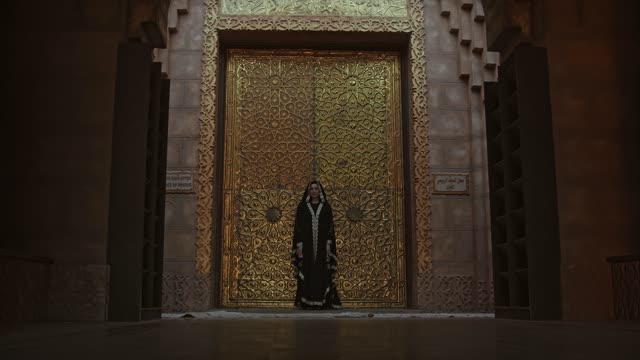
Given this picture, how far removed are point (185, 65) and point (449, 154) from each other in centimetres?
372

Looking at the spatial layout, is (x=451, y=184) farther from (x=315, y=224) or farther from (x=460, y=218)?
(x=315, y=224)

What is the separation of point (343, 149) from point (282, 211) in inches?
48.3

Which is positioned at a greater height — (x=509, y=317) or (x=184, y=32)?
(x=184, y=32)

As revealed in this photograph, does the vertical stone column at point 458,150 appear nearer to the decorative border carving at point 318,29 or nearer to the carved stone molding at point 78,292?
the decorative border carving at point 318,29

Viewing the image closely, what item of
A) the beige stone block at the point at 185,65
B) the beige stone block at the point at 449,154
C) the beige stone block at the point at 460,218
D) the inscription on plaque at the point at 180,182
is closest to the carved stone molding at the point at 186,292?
the inscription on plaque at the point at 180,182

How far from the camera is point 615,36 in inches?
218

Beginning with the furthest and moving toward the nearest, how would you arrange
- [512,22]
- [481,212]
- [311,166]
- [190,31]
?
Answer: [311,166] < [190,31] < [481,212] < [512,22]

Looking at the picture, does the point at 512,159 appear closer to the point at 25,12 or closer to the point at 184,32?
the point at 25,12

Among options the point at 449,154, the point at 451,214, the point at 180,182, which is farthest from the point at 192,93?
the point at 451,214

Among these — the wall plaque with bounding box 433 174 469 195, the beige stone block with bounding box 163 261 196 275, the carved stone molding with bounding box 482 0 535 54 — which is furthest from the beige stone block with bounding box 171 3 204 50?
the carved stone molding with bounding box 482 0 535 54

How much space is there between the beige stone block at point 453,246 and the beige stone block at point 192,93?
3.60 meters

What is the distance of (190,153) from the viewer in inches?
385

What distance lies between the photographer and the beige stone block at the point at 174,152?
32.0 ft

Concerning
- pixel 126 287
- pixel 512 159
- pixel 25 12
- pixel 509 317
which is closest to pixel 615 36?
pixel 512 159
